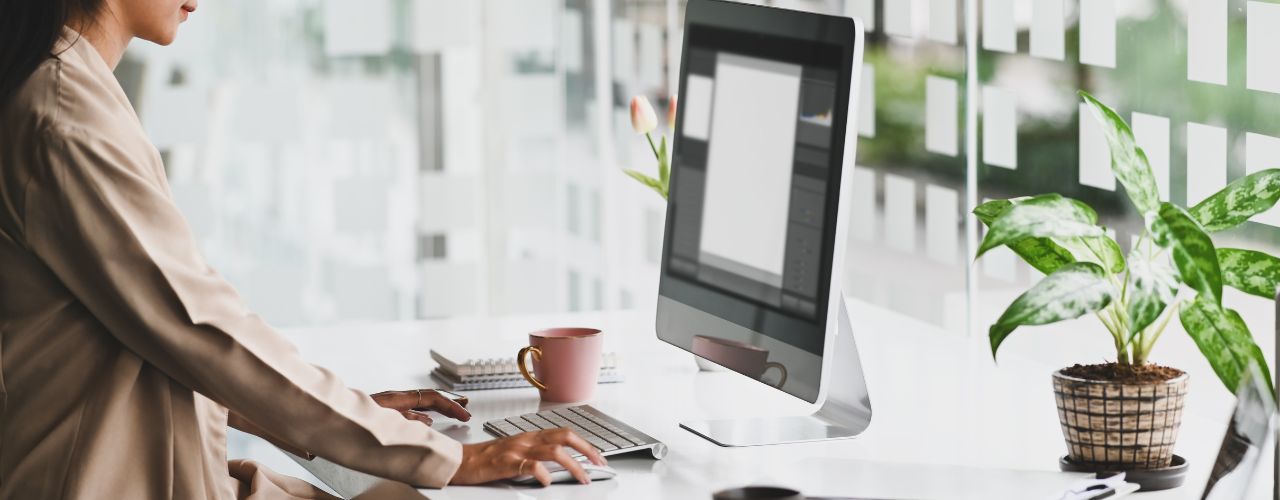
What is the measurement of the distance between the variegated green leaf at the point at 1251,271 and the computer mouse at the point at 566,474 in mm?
580

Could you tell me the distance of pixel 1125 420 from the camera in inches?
51.7

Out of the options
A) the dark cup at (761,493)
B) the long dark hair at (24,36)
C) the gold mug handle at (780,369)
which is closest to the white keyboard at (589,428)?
the gold mug handle at (780,369)

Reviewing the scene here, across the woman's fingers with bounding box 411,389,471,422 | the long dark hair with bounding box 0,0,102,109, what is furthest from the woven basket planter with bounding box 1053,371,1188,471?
the long dark hair with bounding box 0,0,102,109

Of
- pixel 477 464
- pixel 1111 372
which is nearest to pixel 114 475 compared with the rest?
pixel 477 464

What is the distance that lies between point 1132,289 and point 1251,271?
124mm

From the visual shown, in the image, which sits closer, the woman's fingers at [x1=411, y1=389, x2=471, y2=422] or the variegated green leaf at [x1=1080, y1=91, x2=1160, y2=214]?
the variegated green leaf at [x1=1080, y1=91, x2=1160, y2=214]

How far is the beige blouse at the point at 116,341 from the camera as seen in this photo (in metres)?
1.24

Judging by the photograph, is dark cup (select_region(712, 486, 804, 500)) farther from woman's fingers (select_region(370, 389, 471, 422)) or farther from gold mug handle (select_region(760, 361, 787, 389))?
woman's fingers (select_region(370, 389, 471, 422))

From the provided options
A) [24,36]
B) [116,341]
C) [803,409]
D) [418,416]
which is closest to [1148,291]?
[803,409]

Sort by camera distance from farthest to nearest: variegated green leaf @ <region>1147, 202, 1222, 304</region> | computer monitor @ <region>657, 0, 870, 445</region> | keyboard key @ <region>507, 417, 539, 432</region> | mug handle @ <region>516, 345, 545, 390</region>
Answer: mug handle @ <region>516, 345, 545, 390</region>, keyboard key @ <region>507, 417, 539, 432</region>, computer monitor @ <region>657, 0, 870, 445</region>, variegated green leaf @ <region>1147, 202, 1222, 304</region>

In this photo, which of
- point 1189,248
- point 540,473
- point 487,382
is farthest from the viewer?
point 487,382

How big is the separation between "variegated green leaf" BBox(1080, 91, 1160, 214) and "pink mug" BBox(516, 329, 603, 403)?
2.08ft

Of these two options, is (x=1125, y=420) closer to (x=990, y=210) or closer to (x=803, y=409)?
(x=990, y=210)

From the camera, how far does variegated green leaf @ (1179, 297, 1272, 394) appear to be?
1.23 metres
